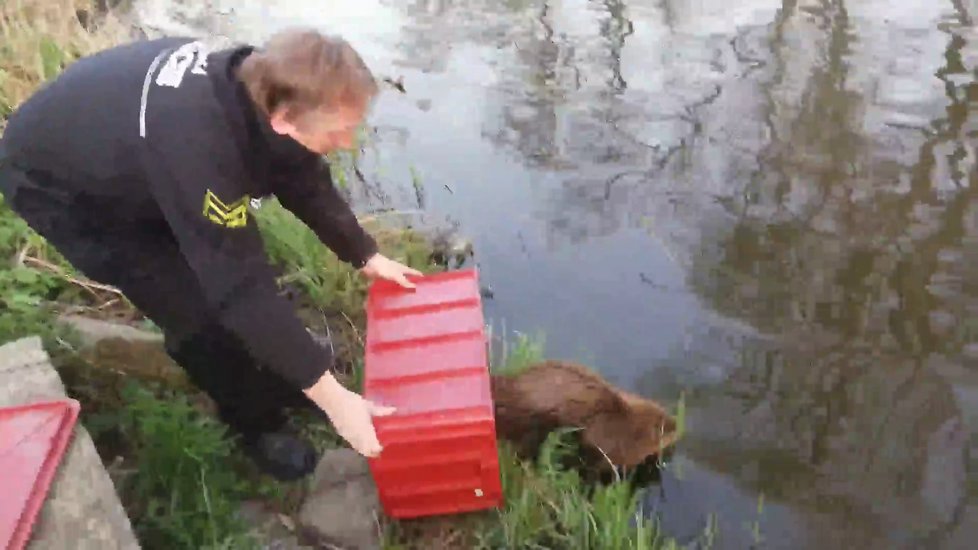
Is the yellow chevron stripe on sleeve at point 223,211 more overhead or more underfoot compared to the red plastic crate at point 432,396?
more overhead

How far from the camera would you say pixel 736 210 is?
13.9 ft

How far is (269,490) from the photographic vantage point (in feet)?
8.45

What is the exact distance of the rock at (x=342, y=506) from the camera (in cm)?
251

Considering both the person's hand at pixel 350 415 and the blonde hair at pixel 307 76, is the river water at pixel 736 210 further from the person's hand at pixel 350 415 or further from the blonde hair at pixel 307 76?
the blonde hair at pixel 307 76

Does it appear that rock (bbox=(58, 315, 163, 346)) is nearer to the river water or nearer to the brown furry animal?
the brown furry animal

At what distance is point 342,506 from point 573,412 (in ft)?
2.76

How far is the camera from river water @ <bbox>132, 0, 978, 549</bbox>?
3131mm

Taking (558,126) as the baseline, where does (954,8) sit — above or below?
above

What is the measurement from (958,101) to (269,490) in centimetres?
426

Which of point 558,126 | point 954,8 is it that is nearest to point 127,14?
point 558,126

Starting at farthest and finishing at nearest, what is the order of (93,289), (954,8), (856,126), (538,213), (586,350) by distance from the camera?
(954,8) → (856,126) → (538,213) → (586,350) → (93,289)

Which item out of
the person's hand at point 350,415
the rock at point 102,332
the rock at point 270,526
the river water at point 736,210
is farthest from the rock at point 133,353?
the river water at point 736,210

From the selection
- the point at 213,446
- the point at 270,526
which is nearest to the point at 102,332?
the point at 213,446

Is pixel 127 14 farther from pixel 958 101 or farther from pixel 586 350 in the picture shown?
pixel 958 101
